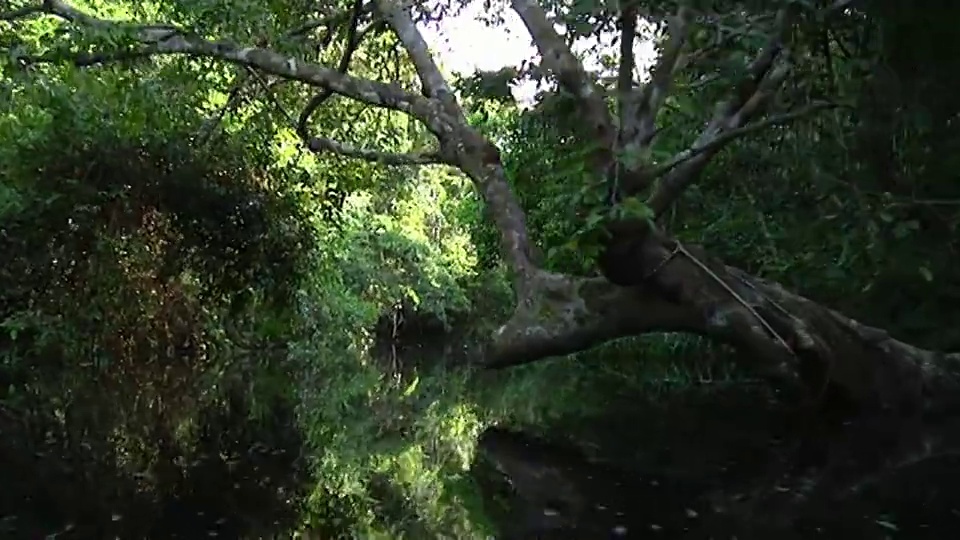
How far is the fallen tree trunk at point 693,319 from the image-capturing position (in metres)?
7.81

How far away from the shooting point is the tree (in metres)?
7.41

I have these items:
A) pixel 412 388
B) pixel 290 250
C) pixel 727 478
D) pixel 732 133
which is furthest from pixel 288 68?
pixel 412 388

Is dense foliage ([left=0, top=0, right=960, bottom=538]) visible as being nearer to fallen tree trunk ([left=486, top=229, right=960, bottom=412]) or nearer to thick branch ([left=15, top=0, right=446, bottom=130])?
thick branch ([left=15, top=0, right=446, bottom=130])

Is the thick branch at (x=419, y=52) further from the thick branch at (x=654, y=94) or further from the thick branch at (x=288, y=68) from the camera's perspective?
the thick branch at (x=654, y=94)

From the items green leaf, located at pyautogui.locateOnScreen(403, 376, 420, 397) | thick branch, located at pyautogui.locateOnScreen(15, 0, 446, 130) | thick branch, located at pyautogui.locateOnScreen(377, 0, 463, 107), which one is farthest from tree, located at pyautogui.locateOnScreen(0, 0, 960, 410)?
green leaf, located at pyautogui.locateOnScreen(403, 376, 420, 397)

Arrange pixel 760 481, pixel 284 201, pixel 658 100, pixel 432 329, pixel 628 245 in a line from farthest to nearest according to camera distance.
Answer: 1. pixel 432 329
2. pixel 284 201
3. pixel 658 100
4. pixel 628 245
5. pixel 760 481

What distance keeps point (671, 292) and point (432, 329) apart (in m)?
21.0

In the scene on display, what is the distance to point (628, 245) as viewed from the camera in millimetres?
7496

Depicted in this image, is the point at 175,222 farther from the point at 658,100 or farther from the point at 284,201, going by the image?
the point at 658,100

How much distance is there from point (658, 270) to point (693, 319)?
0.50 m

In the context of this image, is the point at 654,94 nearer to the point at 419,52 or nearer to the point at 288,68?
the point at 419,52

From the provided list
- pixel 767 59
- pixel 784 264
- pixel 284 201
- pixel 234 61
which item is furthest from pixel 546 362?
pixel 767 59

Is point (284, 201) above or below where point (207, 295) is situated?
above

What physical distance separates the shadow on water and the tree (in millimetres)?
561
